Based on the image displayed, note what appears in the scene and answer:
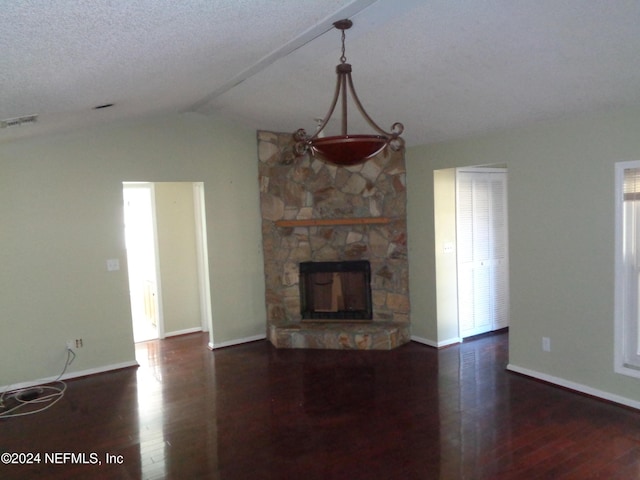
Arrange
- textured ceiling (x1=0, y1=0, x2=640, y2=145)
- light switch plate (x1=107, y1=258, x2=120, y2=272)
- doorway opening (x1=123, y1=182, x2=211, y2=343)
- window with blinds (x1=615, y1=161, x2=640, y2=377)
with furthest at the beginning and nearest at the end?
doorway opening (x1=123, y1=182, x2=211, y2=343), light switch plate (x1=107, y1=258, x2=120, y2=272), window with blinds (x1=615, y1=161, x2=640, y2=377), textured ceiling (x1=0, y1=0, x2=640, y2=145)

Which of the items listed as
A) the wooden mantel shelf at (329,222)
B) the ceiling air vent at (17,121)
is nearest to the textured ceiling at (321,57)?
the ceiling air vent at (17,121)

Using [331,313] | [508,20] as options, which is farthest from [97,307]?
[508,20]

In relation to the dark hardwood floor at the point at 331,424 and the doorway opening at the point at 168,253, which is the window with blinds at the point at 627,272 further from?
the doorway opening at the point at 168,253

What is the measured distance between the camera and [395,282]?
544 cm

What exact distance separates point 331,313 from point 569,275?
2690mm

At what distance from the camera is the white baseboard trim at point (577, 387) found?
3.54 metres

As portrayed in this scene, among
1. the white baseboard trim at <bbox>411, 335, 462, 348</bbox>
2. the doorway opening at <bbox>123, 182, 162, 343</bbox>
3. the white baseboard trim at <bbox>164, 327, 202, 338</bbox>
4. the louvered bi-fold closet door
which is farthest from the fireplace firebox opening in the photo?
the doorway opening at <bbox>123, 182, 162, 343</bbox>

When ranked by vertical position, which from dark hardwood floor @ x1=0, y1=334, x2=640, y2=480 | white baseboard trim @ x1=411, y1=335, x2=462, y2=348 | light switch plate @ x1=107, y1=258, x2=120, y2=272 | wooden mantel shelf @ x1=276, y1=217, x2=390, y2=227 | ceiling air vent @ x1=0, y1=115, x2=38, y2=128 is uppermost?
ceiling air vent @ x1=0, y1=115, x2=38, y2=128

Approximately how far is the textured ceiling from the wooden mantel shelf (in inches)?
53.2

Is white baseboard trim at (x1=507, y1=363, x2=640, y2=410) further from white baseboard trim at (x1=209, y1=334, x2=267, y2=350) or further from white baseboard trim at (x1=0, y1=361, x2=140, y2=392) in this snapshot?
white baseboard trim at (x1=0, y1=361, x2=140, y2=392)

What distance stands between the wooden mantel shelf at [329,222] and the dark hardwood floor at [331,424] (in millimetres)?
1503

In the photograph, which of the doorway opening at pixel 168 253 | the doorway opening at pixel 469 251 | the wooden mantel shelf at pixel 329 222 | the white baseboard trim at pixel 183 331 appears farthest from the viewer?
the white baseboard trim at pixel 183 331

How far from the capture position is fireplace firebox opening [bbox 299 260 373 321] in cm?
554

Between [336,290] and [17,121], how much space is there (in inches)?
146
